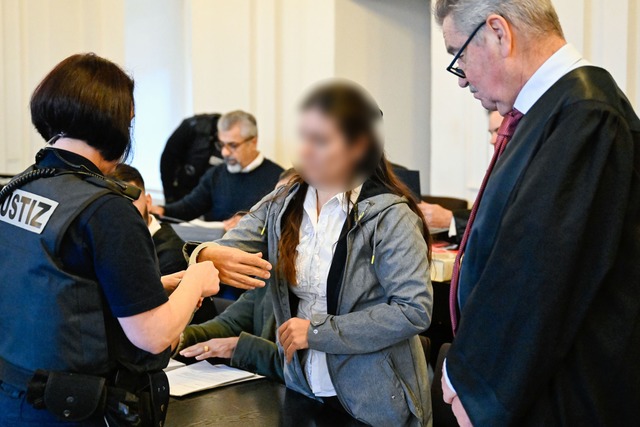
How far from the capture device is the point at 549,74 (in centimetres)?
169

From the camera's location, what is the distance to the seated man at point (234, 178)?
612cm

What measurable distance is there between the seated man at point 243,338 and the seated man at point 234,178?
9.08 feet

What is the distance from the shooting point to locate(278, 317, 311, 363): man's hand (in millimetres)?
2309

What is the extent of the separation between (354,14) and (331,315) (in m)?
4.75

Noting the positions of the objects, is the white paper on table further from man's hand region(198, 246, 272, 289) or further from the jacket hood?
the jacket hood

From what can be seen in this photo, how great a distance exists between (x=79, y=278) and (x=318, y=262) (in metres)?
0.79

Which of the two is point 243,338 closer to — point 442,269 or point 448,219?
point 442,269

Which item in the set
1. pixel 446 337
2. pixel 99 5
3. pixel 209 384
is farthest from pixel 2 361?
pixel 99 5

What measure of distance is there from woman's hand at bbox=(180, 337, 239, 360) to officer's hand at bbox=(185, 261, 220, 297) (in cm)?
78

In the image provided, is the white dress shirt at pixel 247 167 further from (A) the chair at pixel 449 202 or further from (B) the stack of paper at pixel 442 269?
(B) the stack of paper at pixel 442 269

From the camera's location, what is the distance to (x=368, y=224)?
2334 mm

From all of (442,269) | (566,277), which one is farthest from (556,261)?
(442,269)

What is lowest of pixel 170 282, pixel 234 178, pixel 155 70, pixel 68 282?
pixel 234 178

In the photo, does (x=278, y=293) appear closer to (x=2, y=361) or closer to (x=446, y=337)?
(x=2, y=361)
